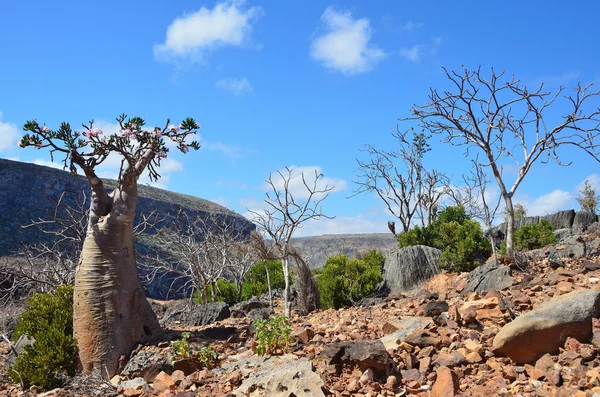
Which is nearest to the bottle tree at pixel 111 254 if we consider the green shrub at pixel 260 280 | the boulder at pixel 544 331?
the boulder at pixel 544 331

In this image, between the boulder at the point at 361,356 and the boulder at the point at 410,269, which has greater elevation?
the boulder at the point at 410,269

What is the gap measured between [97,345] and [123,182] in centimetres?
208

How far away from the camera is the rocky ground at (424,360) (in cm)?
446

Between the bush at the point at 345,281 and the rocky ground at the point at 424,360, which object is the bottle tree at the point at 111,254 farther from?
the bush at the point at 345,281

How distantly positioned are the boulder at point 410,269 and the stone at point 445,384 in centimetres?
682

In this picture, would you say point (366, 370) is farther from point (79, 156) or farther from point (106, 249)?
point (79, 156)

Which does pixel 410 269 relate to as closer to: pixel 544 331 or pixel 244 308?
pixel 244 308

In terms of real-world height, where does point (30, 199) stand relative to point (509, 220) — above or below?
above

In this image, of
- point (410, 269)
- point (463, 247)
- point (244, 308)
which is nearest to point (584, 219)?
point (463, 247)

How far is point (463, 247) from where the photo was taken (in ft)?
39.8

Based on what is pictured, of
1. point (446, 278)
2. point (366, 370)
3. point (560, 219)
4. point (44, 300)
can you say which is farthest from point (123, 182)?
point (560, 219)

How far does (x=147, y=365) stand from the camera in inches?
236

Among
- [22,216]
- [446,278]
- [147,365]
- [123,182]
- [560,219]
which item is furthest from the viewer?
[22,216]

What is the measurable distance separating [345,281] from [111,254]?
538 centimetres
